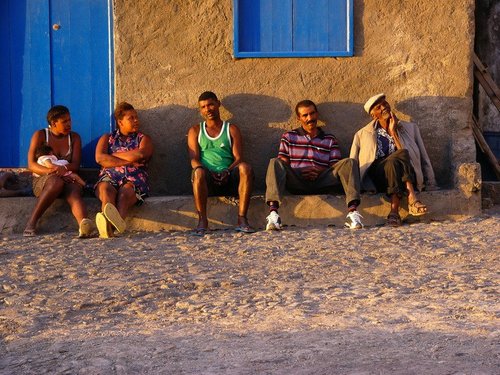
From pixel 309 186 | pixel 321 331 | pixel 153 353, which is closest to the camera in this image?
pixel 153 353

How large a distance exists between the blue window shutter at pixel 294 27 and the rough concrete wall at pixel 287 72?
3.7 inches

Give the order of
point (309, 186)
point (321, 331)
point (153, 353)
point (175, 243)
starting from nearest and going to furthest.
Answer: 1. point (153, 353)
2. point (321, 331)
3. point (175, 243)
4. point (309, 186)

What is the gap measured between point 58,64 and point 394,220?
10.9ft

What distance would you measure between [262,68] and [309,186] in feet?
3.78

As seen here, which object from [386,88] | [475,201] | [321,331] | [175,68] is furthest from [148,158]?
[321,331]

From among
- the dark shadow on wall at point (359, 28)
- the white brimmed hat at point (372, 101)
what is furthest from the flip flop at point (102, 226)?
the dark shadow on wall at point (359, 28)

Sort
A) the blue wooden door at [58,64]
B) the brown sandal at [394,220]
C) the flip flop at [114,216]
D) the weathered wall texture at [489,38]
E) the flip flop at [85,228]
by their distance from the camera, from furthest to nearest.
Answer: the weathered wall texture at [489,38], the blue wooden door at [58,64], the brown sandal at [394,220], the flip flop at [85,228], the flip flop at [114,216]

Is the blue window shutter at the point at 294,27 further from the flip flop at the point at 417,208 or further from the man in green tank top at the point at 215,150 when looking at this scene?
the flip flop at the point at 417,208

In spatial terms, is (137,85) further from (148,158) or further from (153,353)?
(153,353)

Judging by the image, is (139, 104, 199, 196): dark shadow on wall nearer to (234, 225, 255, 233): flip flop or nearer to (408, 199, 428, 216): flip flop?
(234, 225, 255, 233): flip flop

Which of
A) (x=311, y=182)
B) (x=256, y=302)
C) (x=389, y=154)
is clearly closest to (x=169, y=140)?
(x=311, y=182)

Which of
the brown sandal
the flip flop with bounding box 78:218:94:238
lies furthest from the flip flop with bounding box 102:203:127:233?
the brown sandal

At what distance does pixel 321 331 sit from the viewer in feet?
13.3

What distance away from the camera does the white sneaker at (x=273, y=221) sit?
6.97 m
